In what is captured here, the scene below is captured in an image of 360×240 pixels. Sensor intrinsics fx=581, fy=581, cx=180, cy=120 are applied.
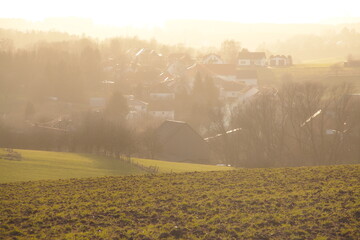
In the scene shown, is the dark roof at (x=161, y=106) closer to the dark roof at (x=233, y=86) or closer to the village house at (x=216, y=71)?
the dark roof at (x=233, y=86)

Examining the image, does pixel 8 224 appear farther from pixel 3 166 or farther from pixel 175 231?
pixel 3 166

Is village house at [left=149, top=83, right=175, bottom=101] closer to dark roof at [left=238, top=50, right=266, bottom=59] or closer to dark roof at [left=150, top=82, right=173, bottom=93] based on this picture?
dark roof at [left=150, top=82, right=173, bottom=93]

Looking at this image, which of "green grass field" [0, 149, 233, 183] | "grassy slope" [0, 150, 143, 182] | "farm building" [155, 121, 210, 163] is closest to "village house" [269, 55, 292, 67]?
"farm building" [155, 121, 210, 163]

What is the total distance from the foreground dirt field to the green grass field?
2.77 meters

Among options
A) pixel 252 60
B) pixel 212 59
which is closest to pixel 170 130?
pixel 252 60

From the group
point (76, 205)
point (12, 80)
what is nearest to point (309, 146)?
point (76, 205)

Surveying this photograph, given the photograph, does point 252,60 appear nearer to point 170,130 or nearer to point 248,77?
point 248,77

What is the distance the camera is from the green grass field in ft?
68.7

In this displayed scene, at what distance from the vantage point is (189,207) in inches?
547

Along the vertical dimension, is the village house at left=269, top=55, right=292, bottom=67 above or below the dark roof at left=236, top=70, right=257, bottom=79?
above

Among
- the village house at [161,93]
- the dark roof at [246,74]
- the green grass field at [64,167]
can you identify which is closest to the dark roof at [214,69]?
the dark roof at [246,74]

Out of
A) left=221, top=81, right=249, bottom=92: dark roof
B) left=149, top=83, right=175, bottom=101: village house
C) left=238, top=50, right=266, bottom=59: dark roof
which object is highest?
left=238, top=50, right=266, bottom=59: dark roof

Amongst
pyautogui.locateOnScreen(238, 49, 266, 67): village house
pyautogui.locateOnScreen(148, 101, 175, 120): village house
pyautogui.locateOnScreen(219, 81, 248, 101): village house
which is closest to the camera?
pyautogui.locateOnScreen(148, 101, 175, 120): village house

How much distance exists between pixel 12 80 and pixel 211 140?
30.6 meters
